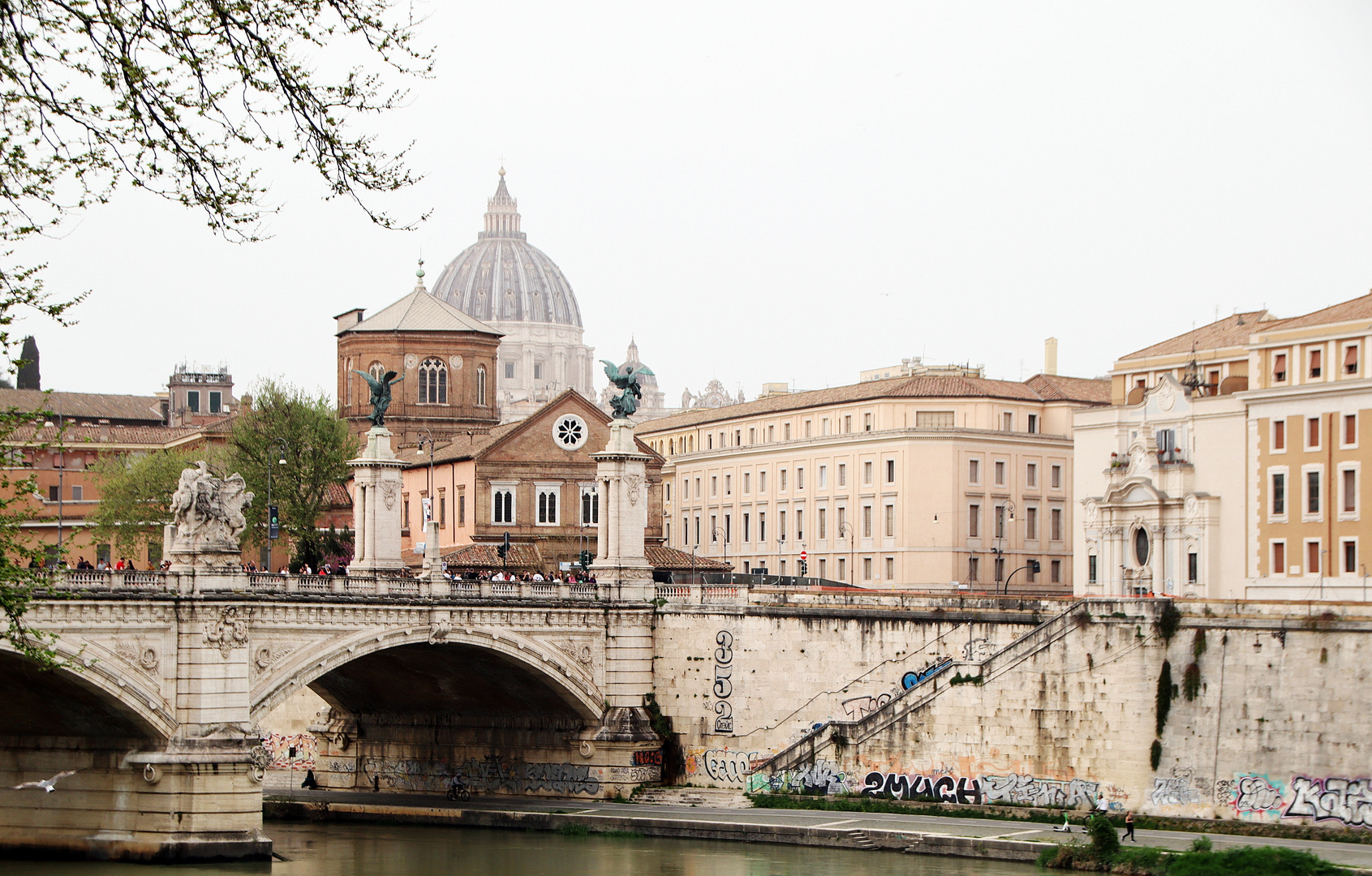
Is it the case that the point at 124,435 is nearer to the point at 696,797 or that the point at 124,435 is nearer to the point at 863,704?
the point at 696,797

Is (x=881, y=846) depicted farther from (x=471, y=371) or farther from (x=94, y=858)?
(x=471, y=371)

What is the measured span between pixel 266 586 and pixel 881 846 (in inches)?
677

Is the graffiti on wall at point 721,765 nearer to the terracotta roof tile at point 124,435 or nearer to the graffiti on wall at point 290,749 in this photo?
the graffiti on wall at point 290,749

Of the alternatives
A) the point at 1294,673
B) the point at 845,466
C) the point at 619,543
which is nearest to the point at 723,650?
the point at 619,543

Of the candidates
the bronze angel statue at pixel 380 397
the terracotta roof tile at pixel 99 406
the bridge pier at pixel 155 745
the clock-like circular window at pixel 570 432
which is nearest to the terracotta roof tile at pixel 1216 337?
the clock-like circular window at pixel 570 432

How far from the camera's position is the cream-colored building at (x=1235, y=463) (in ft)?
203

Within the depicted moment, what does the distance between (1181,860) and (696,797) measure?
17515 mm

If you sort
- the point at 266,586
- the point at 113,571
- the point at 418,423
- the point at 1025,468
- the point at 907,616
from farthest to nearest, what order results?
1. the point at 418,423
2. the point at 1025,468
3. the point at 907,616
4. the point at 266,586
5. the point at 113,571

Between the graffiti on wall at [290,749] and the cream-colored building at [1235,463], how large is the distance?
2868 cm

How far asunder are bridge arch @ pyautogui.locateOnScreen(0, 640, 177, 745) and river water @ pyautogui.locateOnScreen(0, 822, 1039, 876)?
3302 mm

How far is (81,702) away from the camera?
46250mm

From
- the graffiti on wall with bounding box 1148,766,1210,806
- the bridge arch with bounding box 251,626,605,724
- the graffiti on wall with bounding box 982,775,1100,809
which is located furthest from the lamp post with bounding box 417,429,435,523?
the graffiti on wall with bounding box 1148,766,1210,806

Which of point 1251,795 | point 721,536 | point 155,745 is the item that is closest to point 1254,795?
point 1251,795

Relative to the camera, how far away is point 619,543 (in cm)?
5797
